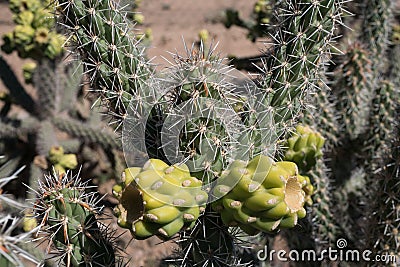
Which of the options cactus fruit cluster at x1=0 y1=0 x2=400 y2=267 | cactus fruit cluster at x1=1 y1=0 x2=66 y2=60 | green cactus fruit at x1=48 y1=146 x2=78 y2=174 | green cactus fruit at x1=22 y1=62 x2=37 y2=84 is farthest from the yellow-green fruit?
cactus fruit cluster at x1=0 y1=0 x2=400 y2=267

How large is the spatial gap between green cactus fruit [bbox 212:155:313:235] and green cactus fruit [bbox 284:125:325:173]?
2.21 ft

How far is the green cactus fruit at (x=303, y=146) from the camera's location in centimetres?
230

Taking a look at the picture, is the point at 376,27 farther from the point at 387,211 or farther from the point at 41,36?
the point at 41,36

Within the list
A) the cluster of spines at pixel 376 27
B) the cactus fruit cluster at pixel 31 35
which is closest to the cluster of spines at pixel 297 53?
the cluster of spines at pixel 376 27

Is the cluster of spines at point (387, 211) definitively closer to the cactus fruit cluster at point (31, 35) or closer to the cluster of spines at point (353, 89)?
the cluster of spines at point (353, 89)

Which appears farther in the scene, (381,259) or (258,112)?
(381,259)

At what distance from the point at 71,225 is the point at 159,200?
0.40 meters

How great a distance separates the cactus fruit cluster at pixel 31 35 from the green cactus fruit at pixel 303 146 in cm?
183

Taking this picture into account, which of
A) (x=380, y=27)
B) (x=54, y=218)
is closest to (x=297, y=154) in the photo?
(x=54, y=218)

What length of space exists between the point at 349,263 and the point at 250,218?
1.70 metres

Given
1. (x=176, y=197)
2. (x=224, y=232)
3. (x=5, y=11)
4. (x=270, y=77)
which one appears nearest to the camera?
(x=176, y=197)

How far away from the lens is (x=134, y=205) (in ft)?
5.19

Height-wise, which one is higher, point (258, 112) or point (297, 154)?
point (258, 112)

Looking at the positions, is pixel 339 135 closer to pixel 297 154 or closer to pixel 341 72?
pixel 341 72
